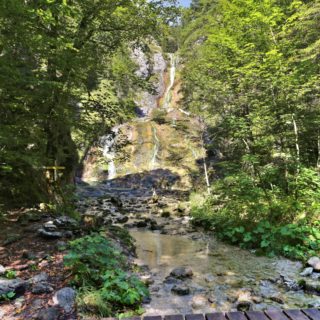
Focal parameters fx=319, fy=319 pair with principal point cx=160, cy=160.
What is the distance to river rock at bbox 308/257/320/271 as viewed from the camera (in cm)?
613

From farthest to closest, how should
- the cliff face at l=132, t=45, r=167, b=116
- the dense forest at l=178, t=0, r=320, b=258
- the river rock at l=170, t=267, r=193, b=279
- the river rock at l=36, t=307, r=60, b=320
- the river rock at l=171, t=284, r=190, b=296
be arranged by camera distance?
the cliff face at l=132, t=45, r=167, b=116, the dense forest at l=178, t=0, r=320, b=258, the river rock at l=170, t=267, r=193, b=279, the river rock at l=171, t=284, r=190, b=296, the river rock at l=36, t=307, r=60, b=320

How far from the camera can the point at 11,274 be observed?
4.34 m

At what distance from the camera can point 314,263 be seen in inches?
246

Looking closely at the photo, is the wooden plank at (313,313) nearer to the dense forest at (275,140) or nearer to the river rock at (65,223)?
the dense forest at (275,140)

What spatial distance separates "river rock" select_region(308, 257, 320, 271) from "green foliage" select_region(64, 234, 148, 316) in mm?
3458

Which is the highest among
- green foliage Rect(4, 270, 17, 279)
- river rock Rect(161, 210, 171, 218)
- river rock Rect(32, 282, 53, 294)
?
green foliage Rect(4, 270, 17, 279)

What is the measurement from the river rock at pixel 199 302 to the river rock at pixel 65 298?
1.86 meters

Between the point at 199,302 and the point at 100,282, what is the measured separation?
157cm

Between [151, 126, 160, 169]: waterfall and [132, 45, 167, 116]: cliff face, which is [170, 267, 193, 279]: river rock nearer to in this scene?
[151, 126, 160, 169]: waterfall

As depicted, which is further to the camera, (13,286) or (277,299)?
(277,299)

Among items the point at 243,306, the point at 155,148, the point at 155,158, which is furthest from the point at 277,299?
the point at 155,148

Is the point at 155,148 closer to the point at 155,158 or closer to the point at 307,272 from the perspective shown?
the point at 155,158

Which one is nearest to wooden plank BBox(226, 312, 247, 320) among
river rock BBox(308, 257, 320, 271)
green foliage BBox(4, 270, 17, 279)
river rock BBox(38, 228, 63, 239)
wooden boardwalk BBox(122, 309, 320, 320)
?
wooden boardwalk BBox(122, 309, 320, 320)

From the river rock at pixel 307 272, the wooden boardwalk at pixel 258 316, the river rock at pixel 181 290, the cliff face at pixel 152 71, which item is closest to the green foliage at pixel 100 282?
the river rock at pixel 181 290
